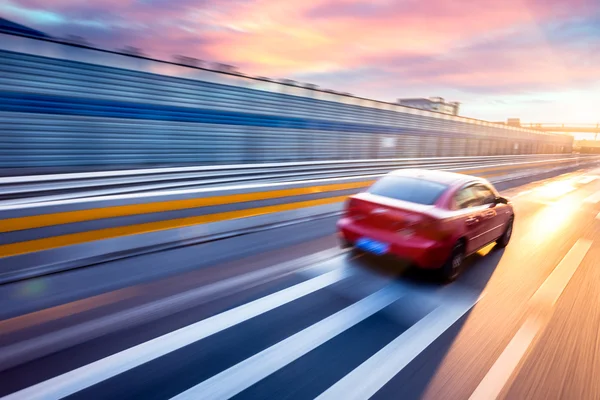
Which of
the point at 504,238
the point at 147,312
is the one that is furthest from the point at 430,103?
the point at 147,312

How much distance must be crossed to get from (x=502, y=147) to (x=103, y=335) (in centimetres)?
4742

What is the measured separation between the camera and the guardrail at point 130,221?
4.76 metres

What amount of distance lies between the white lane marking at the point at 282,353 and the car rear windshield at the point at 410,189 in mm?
1437

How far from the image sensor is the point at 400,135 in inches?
1041

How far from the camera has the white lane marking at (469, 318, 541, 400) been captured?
3.17 metres

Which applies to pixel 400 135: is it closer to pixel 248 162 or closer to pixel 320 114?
pixel 320 114

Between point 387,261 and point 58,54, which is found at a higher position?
point 58,54

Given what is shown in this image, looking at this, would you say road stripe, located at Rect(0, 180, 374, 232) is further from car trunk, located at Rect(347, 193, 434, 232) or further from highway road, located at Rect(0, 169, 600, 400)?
car trunk, located at Rect(347, 193, 434, 232)

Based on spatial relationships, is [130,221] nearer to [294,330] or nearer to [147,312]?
[147,312]

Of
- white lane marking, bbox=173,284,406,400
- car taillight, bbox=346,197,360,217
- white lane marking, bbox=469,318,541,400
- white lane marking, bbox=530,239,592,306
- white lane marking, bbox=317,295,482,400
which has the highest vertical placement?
car taillight, bbox=346,197,360,217

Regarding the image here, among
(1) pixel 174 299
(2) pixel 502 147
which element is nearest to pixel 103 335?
(1) pixel 174 299

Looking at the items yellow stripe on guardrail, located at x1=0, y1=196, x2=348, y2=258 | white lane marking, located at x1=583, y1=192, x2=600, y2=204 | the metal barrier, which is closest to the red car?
yellow stripe on guardrail, located at x1=0, y1=196, x2=348, y2=258

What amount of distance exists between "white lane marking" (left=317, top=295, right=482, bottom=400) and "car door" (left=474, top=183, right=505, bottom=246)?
1952 millimetres

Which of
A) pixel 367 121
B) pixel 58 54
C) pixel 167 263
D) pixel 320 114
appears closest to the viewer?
pixel 167 263
